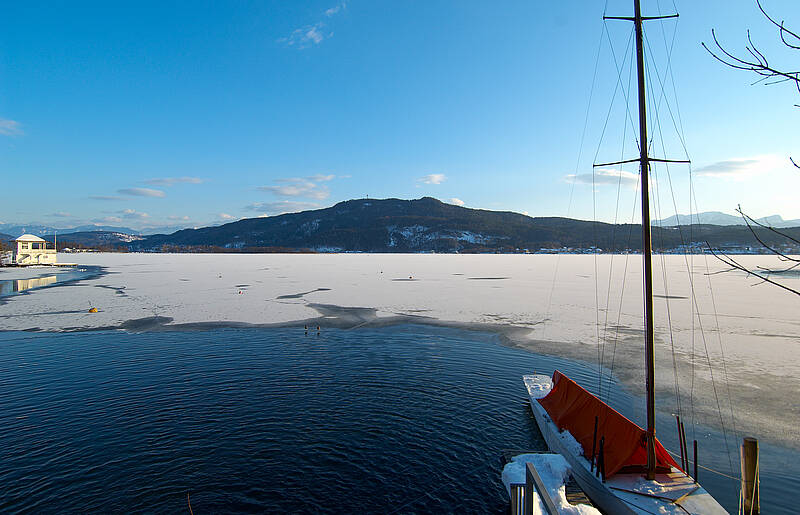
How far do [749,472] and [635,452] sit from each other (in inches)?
80.4

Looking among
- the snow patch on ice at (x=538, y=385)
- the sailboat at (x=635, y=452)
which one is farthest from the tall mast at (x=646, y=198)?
the snow patch on ice at (x=538, y=385)

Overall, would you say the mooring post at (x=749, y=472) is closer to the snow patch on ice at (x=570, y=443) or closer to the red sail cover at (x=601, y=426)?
the red sail cover at (x=601, y=426)

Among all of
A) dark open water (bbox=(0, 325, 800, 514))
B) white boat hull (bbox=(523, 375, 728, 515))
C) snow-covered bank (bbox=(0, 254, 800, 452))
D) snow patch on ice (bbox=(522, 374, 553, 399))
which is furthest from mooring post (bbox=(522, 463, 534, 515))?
snow-covered bank (bbox=(0, 254, 800, 452))

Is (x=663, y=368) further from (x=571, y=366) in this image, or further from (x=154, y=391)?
(x=154, y=391)

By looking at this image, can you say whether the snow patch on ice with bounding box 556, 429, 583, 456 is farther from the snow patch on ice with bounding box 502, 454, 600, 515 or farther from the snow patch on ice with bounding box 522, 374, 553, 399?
the snow patch on ice with bounding box 522, 374, 553, 399

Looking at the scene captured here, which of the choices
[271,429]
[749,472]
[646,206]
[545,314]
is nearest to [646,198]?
[646,206]

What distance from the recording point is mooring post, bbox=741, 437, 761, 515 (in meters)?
7.12

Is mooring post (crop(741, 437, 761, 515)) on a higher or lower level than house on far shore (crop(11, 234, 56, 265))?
lower

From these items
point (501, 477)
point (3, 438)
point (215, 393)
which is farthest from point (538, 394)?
point (3, 438)

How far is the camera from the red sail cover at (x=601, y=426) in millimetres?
9039

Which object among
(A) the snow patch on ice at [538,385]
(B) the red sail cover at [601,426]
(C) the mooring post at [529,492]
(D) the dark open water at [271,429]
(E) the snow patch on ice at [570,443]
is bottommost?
(D) the dark open water at [271,429]

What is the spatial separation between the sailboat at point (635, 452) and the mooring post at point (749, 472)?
63 centimetres

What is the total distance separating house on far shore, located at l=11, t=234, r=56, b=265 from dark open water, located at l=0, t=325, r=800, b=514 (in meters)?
87.7

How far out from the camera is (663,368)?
55.6 ft
